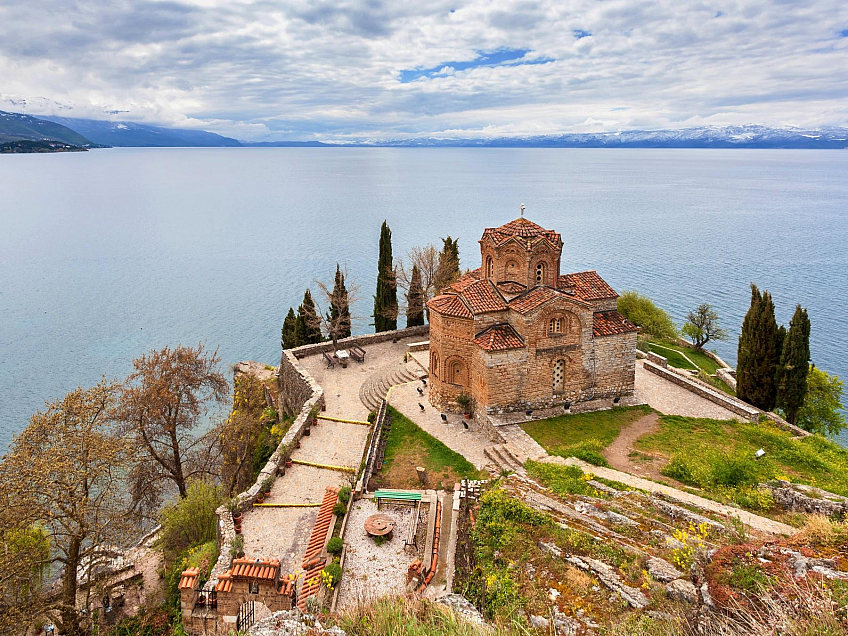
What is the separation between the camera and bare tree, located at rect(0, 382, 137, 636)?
13625mm

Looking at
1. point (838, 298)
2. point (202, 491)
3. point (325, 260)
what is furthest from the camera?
point (325, 260)

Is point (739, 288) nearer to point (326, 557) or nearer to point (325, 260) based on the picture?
point (325, 260)

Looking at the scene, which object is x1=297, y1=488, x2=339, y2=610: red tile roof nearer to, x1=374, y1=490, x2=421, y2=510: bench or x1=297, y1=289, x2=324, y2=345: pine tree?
x1=374, y1=490, x2=421, y2=510: bench

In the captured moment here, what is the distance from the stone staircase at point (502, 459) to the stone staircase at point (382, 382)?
6.86 m

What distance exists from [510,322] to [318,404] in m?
9.79

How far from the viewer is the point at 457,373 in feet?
76.4

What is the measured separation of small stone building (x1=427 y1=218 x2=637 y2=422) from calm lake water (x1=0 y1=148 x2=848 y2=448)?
24.1m

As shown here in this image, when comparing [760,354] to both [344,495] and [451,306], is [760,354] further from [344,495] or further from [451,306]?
[344,495]

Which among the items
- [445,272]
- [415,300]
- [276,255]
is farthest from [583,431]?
[276,255]

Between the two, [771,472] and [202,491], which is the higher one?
[771,472]

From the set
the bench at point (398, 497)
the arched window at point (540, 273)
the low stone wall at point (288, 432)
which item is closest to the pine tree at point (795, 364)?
the arched window at point (540, 273)

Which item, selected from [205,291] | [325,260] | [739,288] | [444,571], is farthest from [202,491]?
[739,288]

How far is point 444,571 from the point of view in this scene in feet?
44.3

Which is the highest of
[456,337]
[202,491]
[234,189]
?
[234,189]
